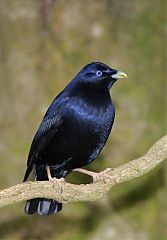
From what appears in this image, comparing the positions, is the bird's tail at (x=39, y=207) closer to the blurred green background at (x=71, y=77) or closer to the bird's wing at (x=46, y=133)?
the bird's wing at (x=46, y=133)

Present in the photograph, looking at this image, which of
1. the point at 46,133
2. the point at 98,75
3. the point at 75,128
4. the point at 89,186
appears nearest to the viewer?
the point at 89,186

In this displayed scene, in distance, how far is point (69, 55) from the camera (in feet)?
27.8

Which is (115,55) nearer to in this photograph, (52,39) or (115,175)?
(52,39)

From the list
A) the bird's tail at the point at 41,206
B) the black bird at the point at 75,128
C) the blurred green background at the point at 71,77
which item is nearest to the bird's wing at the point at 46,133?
the black bird at the point at 75,128

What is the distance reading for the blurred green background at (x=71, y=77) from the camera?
319 inches

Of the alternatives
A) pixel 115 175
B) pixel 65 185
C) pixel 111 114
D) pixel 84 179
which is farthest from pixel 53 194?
pixel 84 179

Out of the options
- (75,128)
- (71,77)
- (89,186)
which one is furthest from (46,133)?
(71,77)

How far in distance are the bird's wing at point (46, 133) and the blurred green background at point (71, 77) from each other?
8.40ft

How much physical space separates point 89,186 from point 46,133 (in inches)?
31.7

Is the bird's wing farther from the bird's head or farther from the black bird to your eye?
the bird's head

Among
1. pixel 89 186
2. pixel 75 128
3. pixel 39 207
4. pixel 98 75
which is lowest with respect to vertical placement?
pixel 89 186

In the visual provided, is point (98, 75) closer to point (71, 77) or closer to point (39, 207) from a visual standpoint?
point (39, 207)

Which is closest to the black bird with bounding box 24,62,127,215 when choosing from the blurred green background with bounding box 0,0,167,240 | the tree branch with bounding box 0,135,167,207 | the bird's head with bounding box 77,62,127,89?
the bird's head with bounding box 77,62,127,89

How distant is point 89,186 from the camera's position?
498 centimetres
